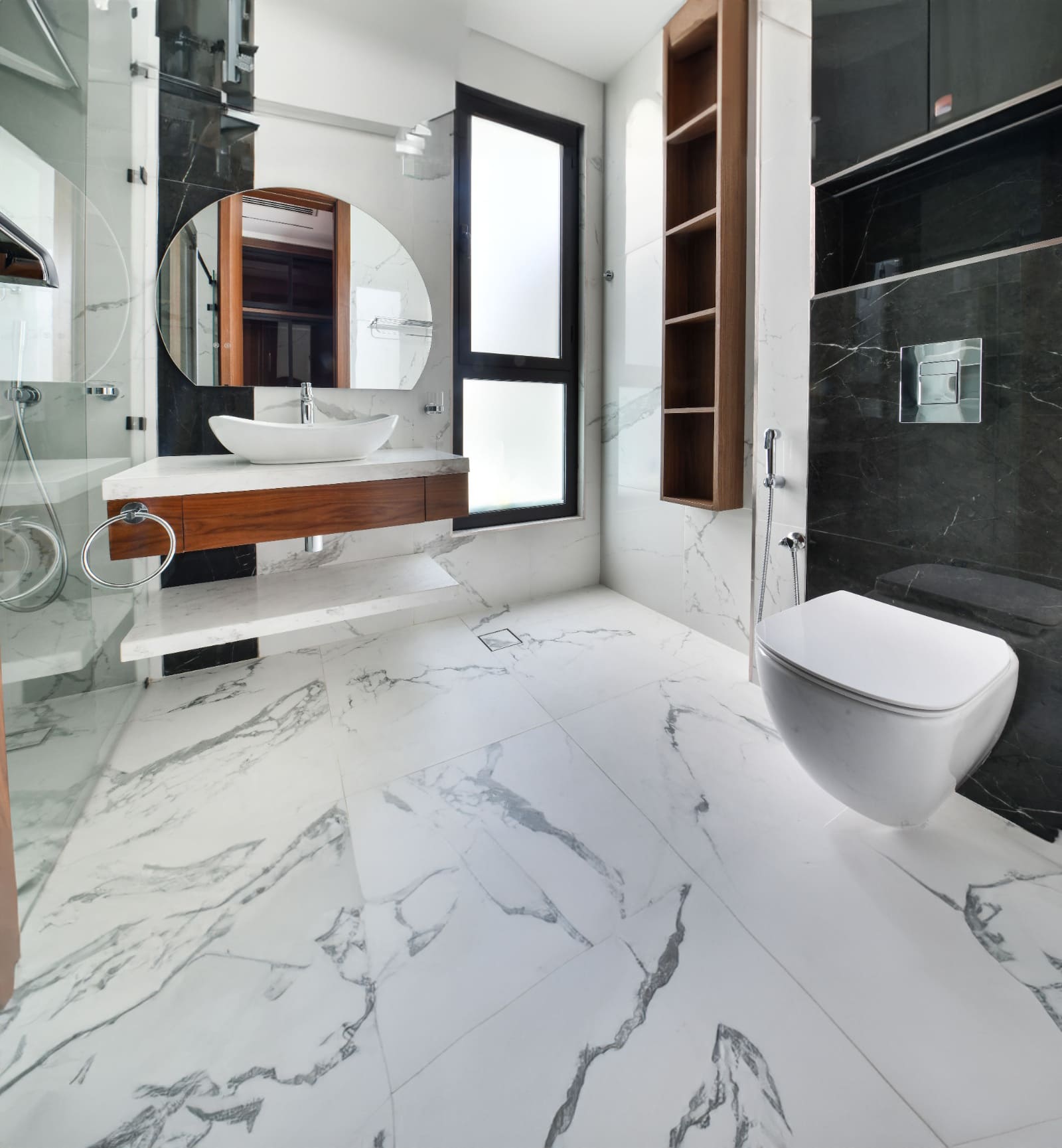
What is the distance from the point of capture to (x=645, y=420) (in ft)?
8.87

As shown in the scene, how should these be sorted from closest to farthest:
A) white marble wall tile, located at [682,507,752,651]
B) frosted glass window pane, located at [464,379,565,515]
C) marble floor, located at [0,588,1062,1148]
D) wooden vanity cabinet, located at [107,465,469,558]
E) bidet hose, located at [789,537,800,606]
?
1. marble floor, located at [0,588,1062,1148]
2. wooden vanity cabinet, located at [107,465,469,558]
3. bidet hose, located at [789,537,800,606]
4. white marble wall tile, located at [682,507,752,651]
5. frosted glass window pane, located at [464,379,565,515]

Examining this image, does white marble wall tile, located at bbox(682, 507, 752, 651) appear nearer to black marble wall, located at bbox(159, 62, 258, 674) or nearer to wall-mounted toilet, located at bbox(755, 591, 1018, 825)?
wall-mounted toilet, located at bbox(755, 591, 1018, 825)

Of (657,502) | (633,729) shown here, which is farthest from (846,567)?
(657,502)

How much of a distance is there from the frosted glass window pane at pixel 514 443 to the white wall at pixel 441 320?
14cm

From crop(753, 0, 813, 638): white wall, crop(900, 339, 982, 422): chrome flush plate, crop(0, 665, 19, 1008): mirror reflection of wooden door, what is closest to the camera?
crop(0, 665, 19, 1008): mirror reflection of wooden door

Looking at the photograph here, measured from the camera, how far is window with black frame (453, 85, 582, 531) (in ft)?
8.47

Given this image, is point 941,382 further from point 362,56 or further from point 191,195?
point 191,195

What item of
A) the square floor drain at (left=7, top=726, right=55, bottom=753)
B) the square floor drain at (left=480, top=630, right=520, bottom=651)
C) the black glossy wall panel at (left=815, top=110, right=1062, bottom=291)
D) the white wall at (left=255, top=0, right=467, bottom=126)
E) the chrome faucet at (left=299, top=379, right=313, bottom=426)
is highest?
the white wall at (left=255, top=0, right=467, bottom=126)

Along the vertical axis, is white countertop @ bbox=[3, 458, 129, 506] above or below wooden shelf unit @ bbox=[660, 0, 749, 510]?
below

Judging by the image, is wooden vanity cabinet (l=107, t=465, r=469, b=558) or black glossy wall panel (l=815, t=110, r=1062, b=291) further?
wooden vanity cabinet (l=107, t=465, r=469, b=558)

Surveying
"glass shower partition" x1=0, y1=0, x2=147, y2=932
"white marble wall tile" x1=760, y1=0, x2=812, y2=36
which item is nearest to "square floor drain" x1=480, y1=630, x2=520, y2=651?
"glass shower partition" x1=0, y1=0, x2=147, y2=932

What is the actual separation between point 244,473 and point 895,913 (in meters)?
1.83

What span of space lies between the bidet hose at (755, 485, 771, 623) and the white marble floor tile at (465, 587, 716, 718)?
1.39 feet

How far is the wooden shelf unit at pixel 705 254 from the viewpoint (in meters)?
2.00
